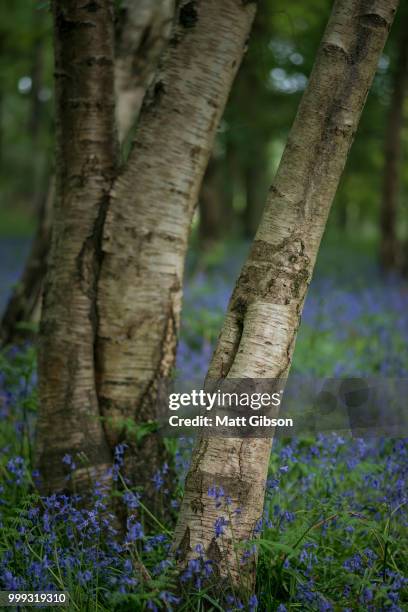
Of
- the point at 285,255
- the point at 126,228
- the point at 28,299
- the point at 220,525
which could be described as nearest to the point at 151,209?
the point at 126,228

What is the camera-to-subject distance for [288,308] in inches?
84.7

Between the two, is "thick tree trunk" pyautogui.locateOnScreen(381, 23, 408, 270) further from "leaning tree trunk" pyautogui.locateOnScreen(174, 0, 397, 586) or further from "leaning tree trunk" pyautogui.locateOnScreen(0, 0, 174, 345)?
"leaning tree trunk" pyautogui.locateOnScreen(174, 0, 397, 586)

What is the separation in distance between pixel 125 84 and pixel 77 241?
2446mm

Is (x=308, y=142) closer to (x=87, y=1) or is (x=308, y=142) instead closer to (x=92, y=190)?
(x=92, y=190)

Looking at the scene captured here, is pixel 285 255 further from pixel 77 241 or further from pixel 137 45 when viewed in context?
pixel 137 45

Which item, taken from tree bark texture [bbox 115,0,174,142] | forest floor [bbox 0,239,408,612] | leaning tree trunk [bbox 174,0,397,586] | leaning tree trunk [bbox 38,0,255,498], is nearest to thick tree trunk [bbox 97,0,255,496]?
leaning tree trunk [bbox 38,0,255,498]

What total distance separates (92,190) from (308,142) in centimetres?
116

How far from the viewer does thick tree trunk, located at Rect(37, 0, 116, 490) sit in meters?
2.75

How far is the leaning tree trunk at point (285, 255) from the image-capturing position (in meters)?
2.08

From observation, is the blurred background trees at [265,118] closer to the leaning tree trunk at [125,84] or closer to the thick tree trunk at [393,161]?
the thick tree trunk at [393,161]

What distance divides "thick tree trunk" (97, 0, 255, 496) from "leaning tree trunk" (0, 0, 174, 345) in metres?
1.02

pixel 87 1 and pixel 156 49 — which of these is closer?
pixel 87 1

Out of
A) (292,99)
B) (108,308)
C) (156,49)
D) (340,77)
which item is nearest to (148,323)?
(108,308)

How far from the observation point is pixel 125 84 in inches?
190
